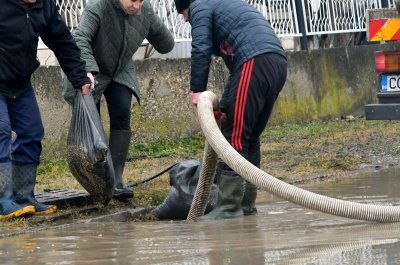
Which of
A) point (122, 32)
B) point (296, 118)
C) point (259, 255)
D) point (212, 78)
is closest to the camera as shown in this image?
point (259, 255)

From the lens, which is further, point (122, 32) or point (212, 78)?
point (212, 78)

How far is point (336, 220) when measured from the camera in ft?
23.3

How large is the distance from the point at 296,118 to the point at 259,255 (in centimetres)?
979

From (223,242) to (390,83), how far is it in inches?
188

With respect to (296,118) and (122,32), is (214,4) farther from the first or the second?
(296,118)

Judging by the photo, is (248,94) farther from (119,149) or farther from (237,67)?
(119,149)

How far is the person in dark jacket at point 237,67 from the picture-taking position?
25.2 ft

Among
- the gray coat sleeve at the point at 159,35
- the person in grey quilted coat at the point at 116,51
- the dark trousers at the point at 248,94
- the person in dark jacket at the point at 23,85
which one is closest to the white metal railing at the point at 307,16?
the gray coat sleeve at the point at 159,35

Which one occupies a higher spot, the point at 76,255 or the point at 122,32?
the point at 122,32

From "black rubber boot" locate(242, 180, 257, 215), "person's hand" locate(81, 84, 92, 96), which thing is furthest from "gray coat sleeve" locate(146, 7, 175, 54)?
"black rubber boot" locate(242, 180, 257, 215)

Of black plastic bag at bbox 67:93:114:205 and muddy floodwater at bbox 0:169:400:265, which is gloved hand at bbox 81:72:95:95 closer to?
black plastic bag at bbox 67:93:114:205

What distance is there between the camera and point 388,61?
10602mm

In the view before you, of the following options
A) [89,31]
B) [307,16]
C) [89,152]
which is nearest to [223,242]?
[89,152]

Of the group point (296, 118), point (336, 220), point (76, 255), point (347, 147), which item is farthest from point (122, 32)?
point (296, 118)
